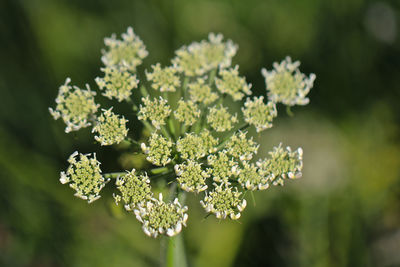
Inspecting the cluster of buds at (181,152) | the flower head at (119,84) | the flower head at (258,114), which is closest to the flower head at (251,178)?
the cluster of buds at (181,152)

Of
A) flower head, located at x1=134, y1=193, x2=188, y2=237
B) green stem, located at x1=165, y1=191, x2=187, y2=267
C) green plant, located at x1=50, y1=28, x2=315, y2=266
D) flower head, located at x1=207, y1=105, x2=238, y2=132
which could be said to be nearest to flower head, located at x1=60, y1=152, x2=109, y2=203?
green plant, located at x1=50, y1=28, x2=315, y2=266

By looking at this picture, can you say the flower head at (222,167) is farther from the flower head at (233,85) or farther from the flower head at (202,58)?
the flower head at (202,58)

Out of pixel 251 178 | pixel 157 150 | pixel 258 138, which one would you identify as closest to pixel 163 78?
pixel 157 150

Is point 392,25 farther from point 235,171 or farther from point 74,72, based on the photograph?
point 74,72

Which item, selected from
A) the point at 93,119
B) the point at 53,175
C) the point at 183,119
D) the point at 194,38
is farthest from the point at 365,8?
the point at 53,175

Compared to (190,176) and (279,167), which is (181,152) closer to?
(190,176)
